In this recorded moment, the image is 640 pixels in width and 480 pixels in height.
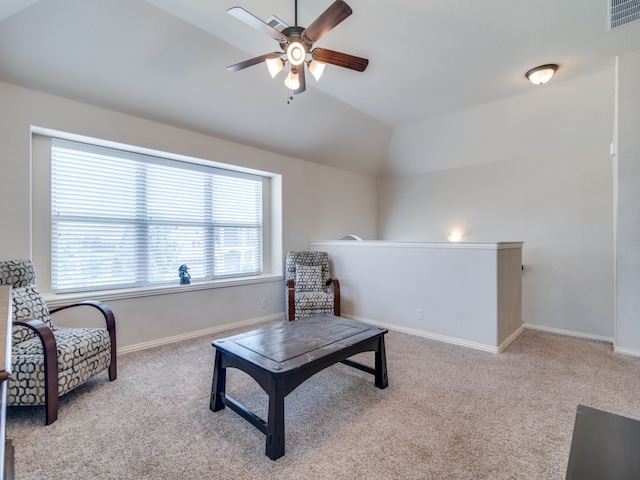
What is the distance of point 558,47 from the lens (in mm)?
2916

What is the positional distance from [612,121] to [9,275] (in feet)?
20.5

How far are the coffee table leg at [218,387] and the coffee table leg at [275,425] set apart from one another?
0.60m

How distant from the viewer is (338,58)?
7.57ft

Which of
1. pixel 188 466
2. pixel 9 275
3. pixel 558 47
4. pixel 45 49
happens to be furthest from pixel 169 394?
pixel 558 47

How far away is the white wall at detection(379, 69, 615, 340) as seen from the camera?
384cm

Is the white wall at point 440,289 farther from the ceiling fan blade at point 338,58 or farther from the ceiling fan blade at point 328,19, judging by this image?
the ceiling fan blade at point 328,19

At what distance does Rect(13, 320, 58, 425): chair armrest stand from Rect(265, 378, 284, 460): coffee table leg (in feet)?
4.92

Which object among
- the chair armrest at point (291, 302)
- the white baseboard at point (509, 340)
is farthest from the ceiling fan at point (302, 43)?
the white baseboard at point (509, 340)

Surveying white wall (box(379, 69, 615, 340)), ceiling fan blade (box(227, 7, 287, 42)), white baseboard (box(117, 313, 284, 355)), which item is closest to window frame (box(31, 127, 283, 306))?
white baseboard (box(117, 313, 284, 355))

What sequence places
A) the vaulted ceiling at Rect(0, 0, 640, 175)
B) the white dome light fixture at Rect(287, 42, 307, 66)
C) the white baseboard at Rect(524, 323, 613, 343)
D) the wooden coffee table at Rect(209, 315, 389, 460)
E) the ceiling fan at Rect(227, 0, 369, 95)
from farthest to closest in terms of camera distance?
the white baseboard at Rect(524, 323, 613, 343), the vaulted ceiling at Rect(0, 0, 640, 175), the white dome light fixture at Rect(287, 42, 307, 66), the ceiling fan at Rect(227, 0, 369, 95), the wooden coffee table at Rect(209, 315, 389, 460)

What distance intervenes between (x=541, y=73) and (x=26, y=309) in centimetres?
517

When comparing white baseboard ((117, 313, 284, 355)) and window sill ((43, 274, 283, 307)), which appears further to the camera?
white baseboard ((117, 313, 284, 355))

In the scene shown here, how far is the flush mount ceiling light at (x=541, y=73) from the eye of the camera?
3.21 metres

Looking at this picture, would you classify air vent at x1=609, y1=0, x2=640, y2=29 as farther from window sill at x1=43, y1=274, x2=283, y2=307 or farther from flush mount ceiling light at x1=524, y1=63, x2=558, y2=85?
window sill at x1=43, y1=274, x2=283, y2=307
